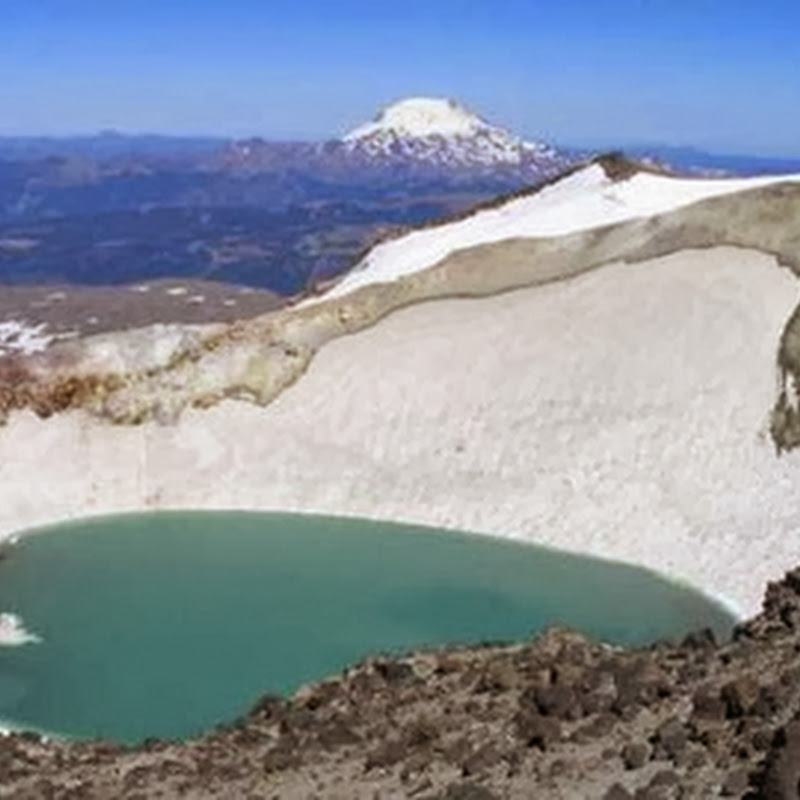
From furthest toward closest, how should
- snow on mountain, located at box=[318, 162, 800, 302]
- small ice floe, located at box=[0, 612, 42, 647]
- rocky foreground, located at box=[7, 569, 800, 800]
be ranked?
snow on mountain, located at box=[318, 162, 800, 302] → small ice floe, located at box=[0, 612, 42, 647] → rocky foreground, located at box=[7, 569, 800, 800]

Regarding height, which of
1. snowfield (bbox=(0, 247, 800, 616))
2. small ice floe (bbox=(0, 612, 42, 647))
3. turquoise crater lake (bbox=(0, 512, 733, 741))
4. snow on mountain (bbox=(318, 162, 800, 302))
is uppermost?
snow on mountain (bbox=(318, 162, 800, 302))

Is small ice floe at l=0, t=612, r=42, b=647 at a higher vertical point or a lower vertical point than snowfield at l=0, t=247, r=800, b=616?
lower

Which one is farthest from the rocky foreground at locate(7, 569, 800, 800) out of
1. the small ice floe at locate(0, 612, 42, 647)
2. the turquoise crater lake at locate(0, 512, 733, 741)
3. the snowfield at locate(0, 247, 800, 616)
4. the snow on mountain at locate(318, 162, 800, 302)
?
the snow on mountain at locate(318, 162, 800, 302)

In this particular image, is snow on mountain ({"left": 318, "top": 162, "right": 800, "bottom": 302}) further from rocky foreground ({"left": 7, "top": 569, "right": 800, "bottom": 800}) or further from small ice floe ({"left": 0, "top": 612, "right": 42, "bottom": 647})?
rocky foreground ({"left": 7, "top": 569, "right": 800, "bottom": 800})

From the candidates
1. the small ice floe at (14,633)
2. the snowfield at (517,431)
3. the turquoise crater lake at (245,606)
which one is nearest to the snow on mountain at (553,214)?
the snowfield at (517,431)

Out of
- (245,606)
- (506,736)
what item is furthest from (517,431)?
(506,736)

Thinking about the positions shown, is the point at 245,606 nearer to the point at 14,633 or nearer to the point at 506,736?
the point at 14,633

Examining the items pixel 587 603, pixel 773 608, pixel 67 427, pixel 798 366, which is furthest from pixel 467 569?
pixel 773 608
